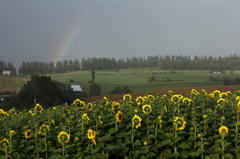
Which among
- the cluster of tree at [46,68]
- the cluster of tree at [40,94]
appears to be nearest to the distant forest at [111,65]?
the cluster of tree at [46,68]

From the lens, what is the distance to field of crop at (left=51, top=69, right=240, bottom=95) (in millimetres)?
56141

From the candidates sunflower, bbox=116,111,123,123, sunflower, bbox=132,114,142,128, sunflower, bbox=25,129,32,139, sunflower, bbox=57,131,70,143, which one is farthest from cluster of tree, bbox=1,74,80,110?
sunflower, bbox=132,114,142,128

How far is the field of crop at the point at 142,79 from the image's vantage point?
184 ft

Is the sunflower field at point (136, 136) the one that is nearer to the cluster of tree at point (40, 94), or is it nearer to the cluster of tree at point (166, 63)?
the cluster of tree at point (40, 94)

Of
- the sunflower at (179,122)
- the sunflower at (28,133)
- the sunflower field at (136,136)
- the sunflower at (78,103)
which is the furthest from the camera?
the sunflower at (78,103)

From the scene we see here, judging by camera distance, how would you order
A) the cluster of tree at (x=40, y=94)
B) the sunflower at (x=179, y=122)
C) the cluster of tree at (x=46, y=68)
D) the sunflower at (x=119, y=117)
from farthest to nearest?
the cluster of tree at (x=46, y=68) < the cluster of tree at (x=40, y=94) < the sunflower at (x=119, y=117) < the sunflower at (x=179, y=122)

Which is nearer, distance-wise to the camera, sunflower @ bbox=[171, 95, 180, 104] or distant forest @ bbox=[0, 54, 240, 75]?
sunflower @ bbox=[171, 95, 180, 104]

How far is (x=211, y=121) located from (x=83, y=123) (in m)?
2.67

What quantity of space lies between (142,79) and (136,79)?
1.72 meters

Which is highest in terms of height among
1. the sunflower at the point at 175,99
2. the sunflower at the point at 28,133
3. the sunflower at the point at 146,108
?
the sunflower at the point at 175,99

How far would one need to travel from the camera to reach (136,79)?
6700 cm

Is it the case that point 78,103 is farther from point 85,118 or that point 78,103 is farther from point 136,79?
point 136,79

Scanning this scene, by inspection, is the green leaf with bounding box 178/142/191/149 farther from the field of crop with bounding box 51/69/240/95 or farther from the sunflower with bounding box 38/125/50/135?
the field of crop with bounding box 51/69/240/95

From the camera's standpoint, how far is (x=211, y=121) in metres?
5.89
